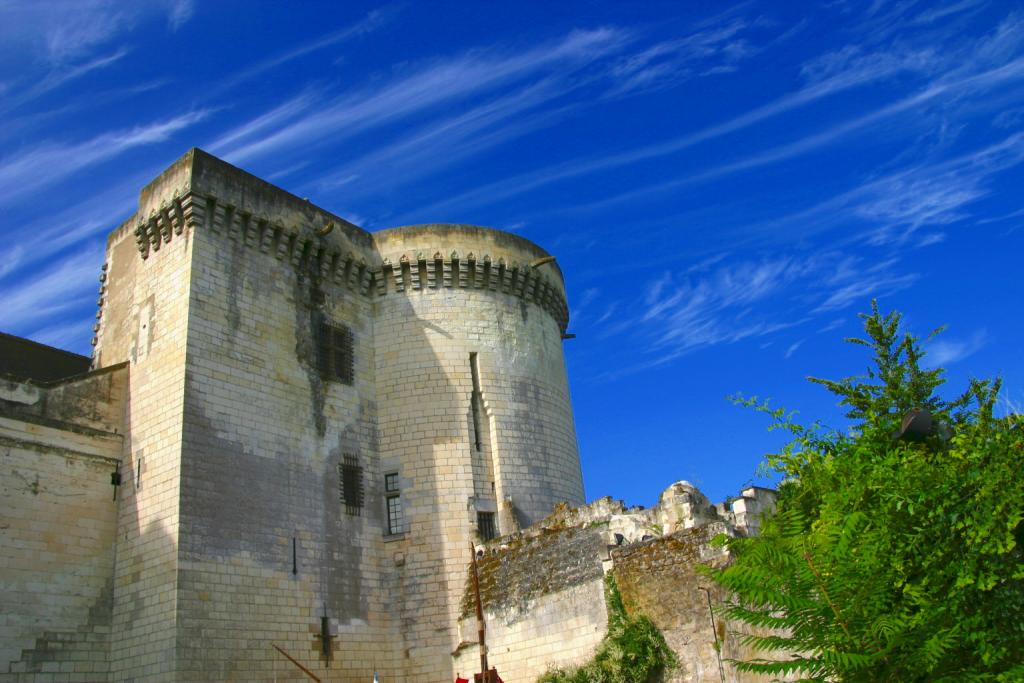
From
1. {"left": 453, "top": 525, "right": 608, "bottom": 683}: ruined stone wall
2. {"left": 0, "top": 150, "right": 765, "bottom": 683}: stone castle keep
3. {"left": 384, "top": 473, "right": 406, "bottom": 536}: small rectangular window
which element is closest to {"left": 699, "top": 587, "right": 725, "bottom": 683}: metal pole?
{"left": 0, "top": 150, "right": 765, "bottom": 683}: stone castle keep

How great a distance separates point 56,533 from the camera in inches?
648

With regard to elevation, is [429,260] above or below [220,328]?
above

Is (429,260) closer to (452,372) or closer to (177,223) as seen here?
(452,372)

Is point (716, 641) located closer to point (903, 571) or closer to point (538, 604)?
point (538, 604)

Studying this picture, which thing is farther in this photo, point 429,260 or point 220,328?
point 429,260

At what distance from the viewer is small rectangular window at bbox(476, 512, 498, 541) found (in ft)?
65.8

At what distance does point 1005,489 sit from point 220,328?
14102 millimetres

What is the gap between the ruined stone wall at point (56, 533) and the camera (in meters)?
15.5

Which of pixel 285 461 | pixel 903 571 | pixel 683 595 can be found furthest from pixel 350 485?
pixel 903 571

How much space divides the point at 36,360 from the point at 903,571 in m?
19.7

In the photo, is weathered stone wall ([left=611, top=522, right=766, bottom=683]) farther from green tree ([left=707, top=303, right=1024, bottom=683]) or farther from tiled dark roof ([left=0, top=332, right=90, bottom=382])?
tiled dark roof ([left=0, top=332, right=90, bottom=382])

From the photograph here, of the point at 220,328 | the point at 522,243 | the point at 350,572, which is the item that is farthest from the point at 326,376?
the point at 522,243

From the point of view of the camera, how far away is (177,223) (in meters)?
18.6

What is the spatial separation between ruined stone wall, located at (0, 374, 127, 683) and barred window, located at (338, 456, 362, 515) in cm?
442
